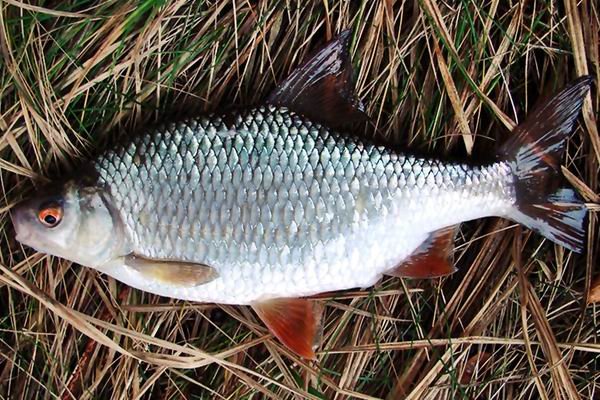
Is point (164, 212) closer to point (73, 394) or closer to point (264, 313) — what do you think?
point (264, 313)

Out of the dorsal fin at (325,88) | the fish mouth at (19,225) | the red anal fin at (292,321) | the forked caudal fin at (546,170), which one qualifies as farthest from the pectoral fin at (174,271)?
the forked caudal fin at (546,170)

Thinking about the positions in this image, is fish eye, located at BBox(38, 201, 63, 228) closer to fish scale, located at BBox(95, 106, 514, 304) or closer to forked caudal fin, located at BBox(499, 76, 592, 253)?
fish scale, located at BBox(95, 106, 514, 304)

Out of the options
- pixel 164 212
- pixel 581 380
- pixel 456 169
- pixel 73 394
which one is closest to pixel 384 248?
pixel 456 169

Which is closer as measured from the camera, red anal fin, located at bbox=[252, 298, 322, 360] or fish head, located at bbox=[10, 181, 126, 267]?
fish head, located at bbox=[10, 181, 126, 267]

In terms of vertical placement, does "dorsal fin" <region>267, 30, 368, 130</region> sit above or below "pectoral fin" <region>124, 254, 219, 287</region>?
above

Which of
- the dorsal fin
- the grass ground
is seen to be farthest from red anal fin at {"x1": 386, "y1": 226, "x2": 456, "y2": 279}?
the dorsal fin

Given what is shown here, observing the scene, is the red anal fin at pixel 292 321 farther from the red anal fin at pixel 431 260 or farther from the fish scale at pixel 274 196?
the red anal fin at pixel 431 260
